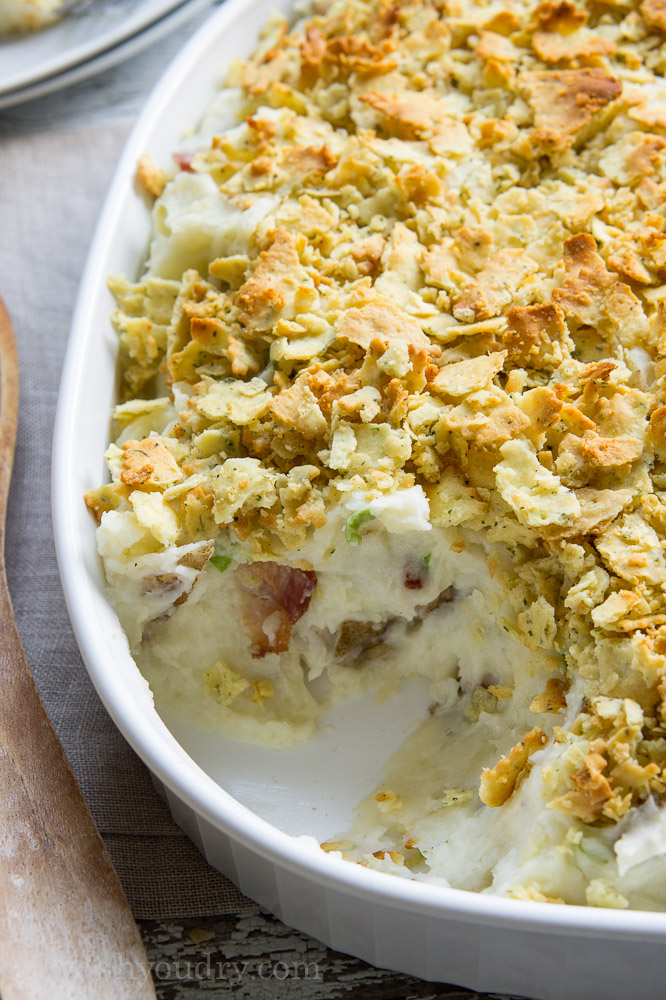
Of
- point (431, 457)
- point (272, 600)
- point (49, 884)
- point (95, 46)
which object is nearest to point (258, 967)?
point (49, 884)

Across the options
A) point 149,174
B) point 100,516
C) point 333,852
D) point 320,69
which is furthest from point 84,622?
point 320,69

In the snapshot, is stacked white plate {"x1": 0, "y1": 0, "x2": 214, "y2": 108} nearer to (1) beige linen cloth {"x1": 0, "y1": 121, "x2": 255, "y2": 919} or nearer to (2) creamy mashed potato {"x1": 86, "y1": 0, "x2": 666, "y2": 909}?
(1) beige linen cloth {"x1": 0, "y1": 121, "x2": 255, "y2": 919}

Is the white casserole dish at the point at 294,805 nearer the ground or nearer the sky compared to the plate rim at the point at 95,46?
nearer the ground

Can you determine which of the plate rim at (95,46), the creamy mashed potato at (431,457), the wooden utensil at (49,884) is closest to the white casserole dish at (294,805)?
the creamy mashed potato at (431,457)

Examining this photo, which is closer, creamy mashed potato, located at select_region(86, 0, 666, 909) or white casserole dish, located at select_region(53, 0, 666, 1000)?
white casserole dish, located at select_region(53, 0, 666, 1000)

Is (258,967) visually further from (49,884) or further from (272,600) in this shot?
(272,600)

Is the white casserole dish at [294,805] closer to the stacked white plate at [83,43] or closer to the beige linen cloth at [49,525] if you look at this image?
the beige linen cloth at [49,525]

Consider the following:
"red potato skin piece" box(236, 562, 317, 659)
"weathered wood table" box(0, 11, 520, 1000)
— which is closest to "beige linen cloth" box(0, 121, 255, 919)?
"weathered wood table" box(0, 11, 520, 1000)
